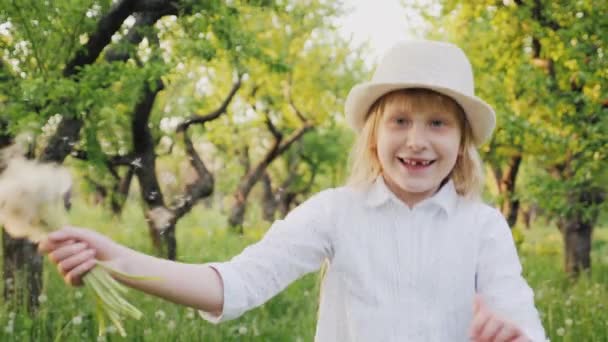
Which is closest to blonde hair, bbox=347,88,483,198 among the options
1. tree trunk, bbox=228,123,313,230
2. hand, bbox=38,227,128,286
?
hand, bbox=38,227,128,286

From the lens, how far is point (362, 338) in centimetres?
217

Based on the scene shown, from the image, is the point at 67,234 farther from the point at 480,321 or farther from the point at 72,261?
the point at 480,321

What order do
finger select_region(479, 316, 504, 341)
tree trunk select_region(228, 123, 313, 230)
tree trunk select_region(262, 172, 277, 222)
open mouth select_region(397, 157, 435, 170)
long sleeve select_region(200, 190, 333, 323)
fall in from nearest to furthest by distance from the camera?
finger select_region(479, 316, 504, 341)
long sleeve select_region(200, 190, 333, 323)
open mouth select_region(397, 157, 435, 170)
tree trunk select_region(228, 123, 313, 230)
tree trunk select_region(262, 172, 277, 222)

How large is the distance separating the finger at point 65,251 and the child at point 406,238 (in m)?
0.44

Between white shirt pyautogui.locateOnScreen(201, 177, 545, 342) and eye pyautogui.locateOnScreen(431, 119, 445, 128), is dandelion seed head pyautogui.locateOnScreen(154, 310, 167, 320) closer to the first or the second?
white shirt pyautogui.locateOnScreen(201, 177, 545, 342)

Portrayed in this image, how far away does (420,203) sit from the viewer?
2293 millimetres

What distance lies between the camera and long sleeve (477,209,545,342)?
2.07 metres

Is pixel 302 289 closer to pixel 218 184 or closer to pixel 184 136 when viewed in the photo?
pixel 184 136

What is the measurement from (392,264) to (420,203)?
0.70 ft

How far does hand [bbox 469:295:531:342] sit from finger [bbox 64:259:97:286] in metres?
0.89

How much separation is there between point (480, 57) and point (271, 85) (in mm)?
7767

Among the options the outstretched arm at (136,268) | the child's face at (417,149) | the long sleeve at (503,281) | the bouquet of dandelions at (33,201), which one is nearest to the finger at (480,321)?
the long sleeve at (503,281)

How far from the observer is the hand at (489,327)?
1.77 meters

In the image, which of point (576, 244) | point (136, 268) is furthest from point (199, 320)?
point (576, 244)
